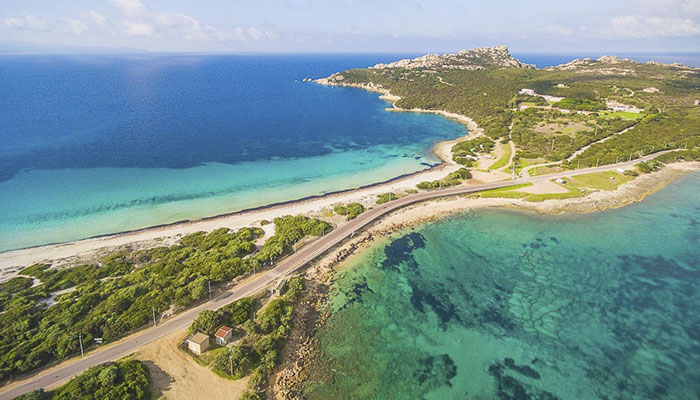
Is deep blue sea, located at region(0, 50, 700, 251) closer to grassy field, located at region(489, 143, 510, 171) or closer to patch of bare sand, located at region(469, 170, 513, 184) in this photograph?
patch of bare sand, located at region(469, 170, 513, 184)

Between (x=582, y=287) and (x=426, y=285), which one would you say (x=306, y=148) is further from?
(x=582, y=287)

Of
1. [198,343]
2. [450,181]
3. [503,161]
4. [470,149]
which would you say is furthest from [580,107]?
[198,343]

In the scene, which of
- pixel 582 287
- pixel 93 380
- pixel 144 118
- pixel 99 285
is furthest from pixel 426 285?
pixel 144 118

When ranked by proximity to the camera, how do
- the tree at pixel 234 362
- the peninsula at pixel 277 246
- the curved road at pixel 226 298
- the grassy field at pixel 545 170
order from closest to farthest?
the curved road at pixel 226 298 < the tree at pixel 234 362 < the peninsula at pixel 277 246 < the grassy field at pixel 545 170

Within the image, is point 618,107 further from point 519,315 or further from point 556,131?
point 519,315

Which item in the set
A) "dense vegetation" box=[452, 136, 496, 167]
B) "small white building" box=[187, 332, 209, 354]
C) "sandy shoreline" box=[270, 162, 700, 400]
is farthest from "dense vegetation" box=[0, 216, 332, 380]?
"dense vegetation" box=[452, 136, 496, 167]

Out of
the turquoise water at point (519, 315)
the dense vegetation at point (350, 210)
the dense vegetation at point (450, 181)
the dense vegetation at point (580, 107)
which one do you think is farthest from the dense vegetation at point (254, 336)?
the dense vegetation at point (580, 107)

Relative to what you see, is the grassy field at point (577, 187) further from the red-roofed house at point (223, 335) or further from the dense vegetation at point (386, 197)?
the red-roofed house at point (223, 335)
